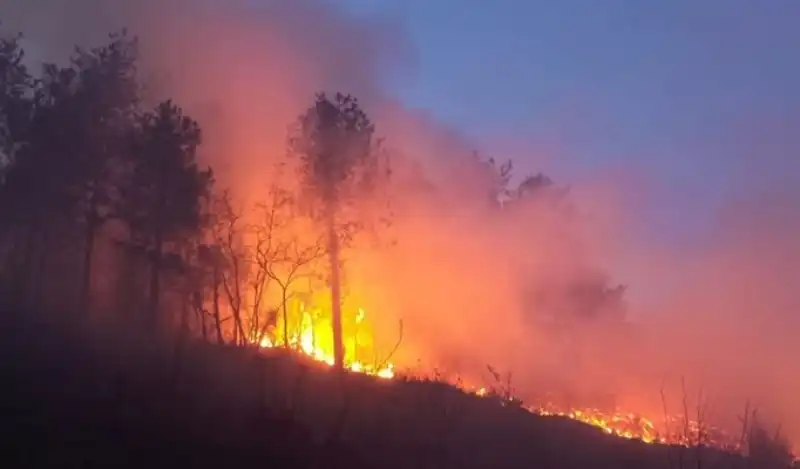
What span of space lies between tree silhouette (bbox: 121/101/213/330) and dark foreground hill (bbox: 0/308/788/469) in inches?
205

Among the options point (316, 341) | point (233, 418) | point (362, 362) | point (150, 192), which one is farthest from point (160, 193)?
point (233, 418)

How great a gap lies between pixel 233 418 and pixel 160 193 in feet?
68.0

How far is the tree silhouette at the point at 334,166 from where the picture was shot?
43.1 metres

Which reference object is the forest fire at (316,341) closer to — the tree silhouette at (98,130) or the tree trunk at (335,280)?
the tree trunk at (335,280)

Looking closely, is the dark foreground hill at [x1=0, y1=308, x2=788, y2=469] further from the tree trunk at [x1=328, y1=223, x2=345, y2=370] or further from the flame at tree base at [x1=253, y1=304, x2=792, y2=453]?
the tree trunk at [x1=328, y1=223, x2=345, y2=370]

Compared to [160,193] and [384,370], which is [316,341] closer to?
[384,370]

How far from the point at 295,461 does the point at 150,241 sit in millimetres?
24720

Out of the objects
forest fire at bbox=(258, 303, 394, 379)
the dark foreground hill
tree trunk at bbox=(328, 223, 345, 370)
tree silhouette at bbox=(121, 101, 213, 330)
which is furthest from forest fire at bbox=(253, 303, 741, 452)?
tree silhouette at bbox=(121, 101, 213, 330)

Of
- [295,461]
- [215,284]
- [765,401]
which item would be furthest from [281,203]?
[765,401]

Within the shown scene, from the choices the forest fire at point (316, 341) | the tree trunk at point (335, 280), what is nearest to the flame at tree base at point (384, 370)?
the forest fire at point (316, 341)

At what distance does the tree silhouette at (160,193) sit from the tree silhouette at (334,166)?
5.23 meters

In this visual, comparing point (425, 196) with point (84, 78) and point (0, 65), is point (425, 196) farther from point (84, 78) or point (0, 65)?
point (0, 65)

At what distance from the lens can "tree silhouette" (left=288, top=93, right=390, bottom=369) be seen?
43094 mm

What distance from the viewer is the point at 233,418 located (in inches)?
950
